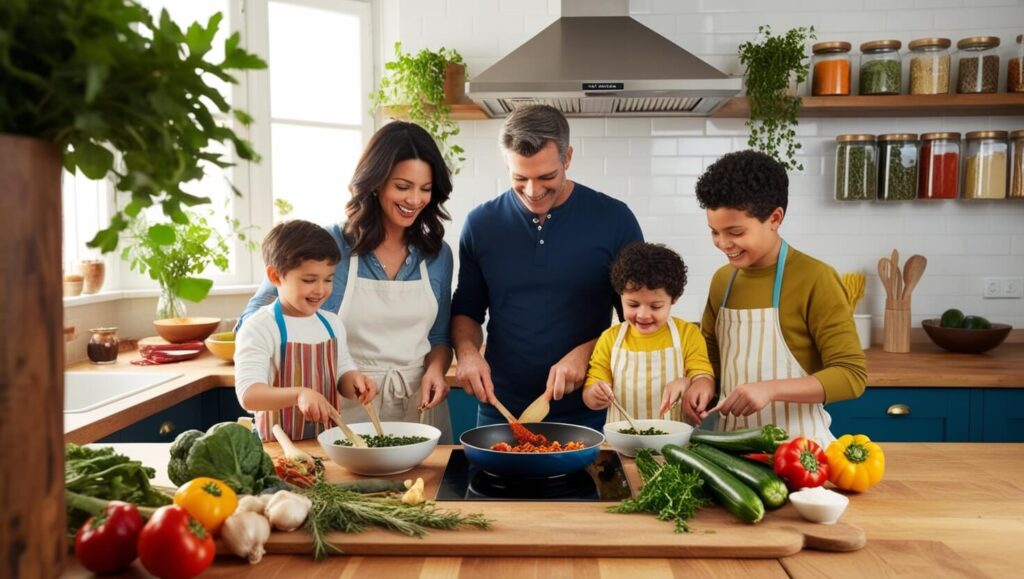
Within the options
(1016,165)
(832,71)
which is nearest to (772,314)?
(832,71)

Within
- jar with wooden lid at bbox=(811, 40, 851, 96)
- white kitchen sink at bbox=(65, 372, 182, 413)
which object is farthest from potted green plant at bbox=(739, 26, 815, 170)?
white kitchen sink at bbox=(65, 372, 182, 413)

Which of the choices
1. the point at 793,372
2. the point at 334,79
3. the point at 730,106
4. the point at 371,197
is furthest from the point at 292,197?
the point at 793,372

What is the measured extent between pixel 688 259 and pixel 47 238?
3.45m

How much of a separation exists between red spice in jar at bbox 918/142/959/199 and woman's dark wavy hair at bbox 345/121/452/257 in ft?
8.57

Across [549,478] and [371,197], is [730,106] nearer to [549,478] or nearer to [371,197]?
[371,197]

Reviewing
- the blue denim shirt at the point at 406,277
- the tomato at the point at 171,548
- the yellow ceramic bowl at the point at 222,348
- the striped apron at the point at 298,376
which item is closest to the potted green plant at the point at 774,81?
the blue denim shirt at the point at 406,277

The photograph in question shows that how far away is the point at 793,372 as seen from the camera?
7.33 ft

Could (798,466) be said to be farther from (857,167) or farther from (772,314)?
(857,167)

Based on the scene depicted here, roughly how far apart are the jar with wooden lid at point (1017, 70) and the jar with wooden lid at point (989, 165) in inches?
8.8

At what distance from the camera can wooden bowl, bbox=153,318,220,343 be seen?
3.62 meters

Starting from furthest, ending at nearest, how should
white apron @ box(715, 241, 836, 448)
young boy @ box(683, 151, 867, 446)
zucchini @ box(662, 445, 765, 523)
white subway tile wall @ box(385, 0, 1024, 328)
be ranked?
white subway tile wall @ box(385, 0, 1024, 328), white apron @ box(715, 241, 836, 448), young boy @ box(683, 151, 867, 446), zucchini @ box(662, 445, 765, 523)

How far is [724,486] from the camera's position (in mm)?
1559

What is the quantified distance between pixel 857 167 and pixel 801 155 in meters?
0.29

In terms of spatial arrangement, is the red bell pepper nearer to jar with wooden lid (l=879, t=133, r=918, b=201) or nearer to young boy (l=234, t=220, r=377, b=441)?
young boy (l=234, t=220, r=377, b=441)
